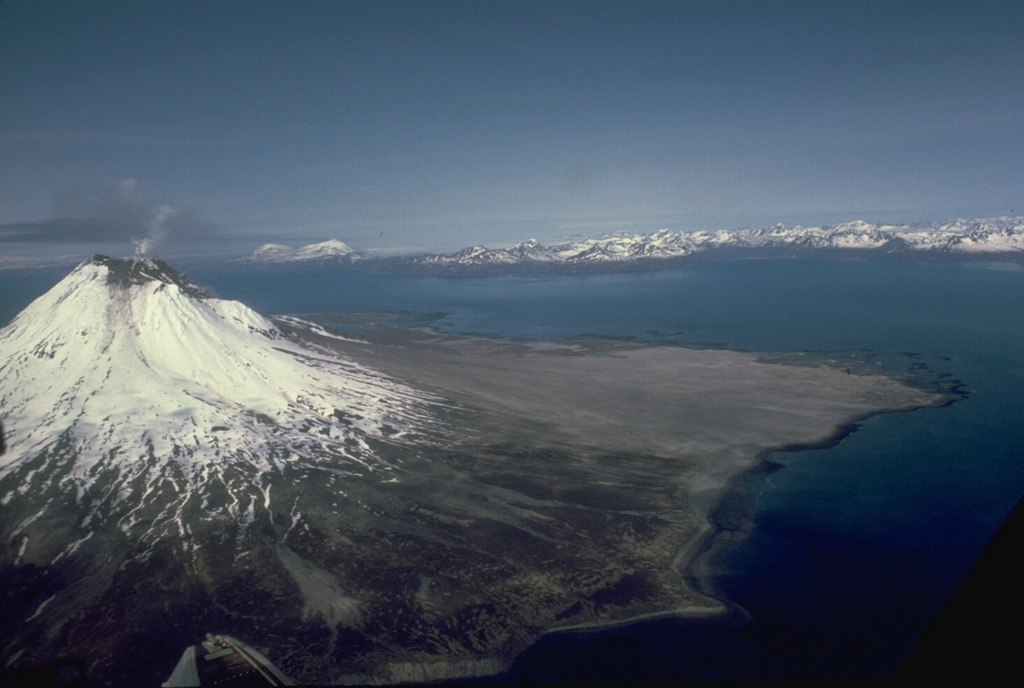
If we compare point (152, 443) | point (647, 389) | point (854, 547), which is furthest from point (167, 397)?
point (647, 389)

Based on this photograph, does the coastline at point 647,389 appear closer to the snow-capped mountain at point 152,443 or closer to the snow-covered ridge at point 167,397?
the snow-capped mountain at point 152,443

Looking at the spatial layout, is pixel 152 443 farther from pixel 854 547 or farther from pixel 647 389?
pixel 647 389

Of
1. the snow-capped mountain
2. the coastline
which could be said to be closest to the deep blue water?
the coastline

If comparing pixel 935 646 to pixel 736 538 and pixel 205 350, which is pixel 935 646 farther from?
pixel 205 350

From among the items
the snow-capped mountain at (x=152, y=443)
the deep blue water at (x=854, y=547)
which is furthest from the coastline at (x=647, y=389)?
the snow-capped mountain at (x=152, y=443)

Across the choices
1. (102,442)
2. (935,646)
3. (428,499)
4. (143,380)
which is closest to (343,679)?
(428,499)

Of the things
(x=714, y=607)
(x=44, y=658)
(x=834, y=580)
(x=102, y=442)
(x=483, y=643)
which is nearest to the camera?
(x=44, y=658)
